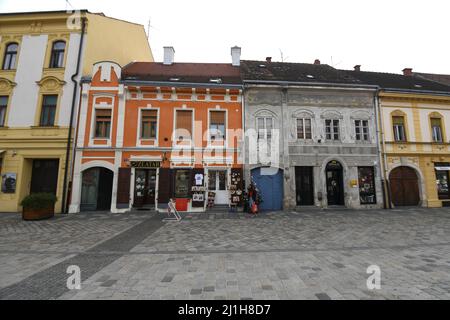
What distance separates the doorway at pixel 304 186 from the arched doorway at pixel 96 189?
11.9 m

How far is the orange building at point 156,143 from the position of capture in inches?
496

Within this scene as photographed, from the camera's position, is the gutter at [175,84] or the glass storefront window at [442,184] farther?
the glass storefront window at [442,184]

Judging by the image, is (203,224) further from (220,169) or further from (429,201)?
(429,201)

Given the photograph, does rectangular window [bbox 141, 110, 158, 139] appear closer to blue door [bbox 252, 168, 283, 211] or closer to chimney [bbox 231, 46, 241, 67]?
blue door [bbox 252, 168, 283, 211]

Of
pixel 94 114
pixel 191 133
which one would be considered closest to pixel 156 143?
pixel 191 133

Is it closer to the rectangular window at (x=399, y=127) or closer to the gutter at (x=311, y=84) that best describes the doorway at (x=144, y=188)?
the gutter at (x=311, y=84)

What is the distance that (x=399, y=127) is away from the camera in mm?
14922

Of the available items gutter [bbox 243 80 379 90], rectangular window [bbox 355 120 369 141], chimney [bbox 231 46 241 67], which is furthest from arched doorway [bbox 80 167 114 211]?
rectangular window [bbox 355 120 369 141]

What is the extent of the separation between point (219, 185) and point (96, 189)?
24.6 feet

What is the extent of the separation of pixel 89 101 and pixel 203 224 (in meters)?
10.6

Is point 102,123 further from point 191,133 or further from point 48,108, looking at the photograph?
point 191,133

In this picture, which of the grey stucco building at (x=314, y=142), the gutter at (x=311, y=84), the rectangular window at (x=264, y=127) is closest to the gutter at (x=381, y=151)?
the grey stucco building at (x=314, y=142)

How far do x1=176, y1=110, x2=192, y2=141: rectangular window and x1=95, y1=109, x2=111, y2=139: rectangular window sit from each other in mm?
4266
